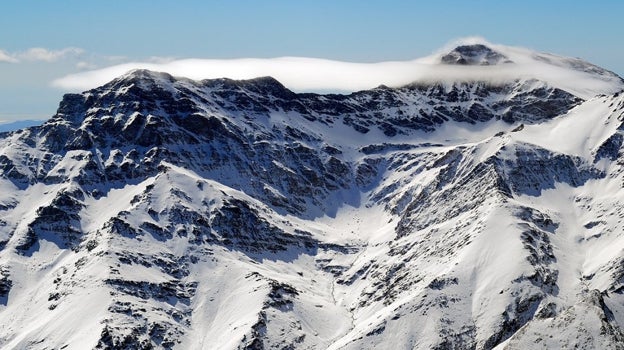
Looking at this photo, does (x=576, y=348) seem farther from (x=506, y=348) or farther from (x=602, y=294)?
(x=602, y=294)

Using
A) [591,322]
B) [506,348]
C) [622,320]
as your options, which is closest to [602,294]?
[622,320]

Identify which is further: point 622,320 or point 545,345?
point 622,320

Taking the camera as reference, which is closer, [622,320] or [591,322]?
[591,322]

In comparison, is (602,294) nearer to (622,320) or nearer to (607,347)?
(622,320)

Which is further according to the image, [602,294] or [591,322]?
[602,294]

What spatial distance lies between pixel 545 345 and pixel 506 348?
837cm

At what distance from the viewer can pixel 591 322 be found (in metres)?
170

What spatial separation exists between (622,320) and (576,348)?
38219 mm

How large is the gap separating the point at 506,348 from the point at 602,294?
45.7 m

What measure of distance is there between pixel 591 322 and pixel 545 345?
41.4 ft

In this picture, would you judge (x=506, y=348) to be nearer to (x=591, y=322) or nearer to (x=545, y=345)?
(x=545, y=345)

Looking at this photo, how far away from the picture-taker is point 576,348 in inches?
6462

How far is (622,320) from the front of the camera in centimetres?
19500

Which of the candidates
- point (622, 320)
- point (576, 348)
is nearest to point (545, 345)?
point (576, 348)
